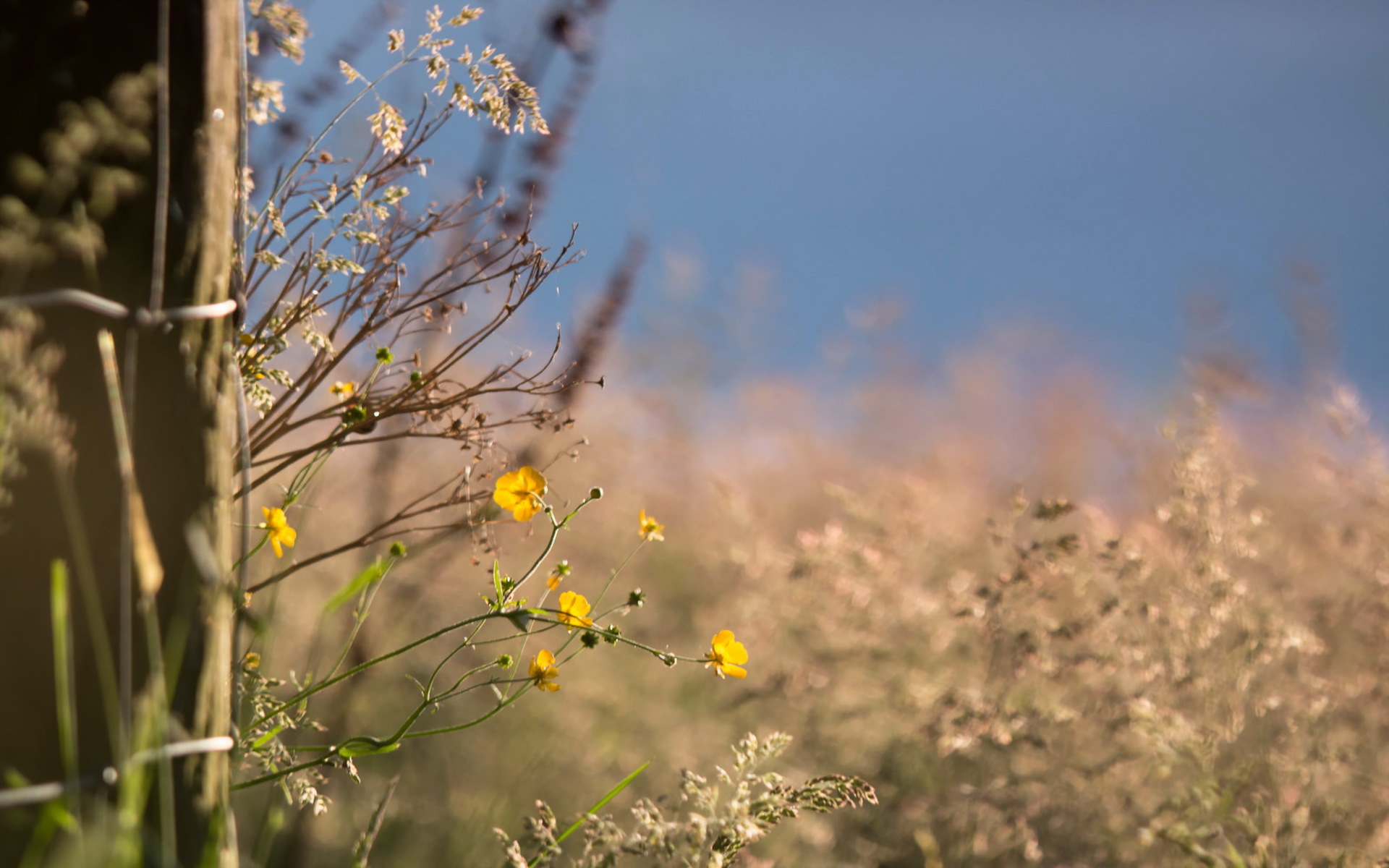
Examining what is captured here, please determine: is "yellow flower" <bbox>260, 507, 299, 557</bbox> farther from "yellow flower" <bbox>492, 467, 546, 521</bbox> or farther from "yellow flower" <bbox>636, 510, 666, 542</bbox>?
"yellow flower" <bbox>636, 510, 666, 542</bbox>

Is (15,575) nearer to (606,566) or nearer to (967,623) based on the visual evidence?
(967,623)

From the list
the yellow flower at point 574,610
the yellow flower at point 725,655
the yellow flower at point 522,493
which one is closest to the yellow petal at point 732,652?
the yellow flower at point 725,655

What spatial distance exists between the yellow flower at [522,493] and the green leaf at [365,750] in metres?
0.35

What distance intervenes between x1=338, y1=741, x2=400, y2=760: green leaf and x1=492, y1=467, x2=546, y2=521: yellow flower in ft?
1.14

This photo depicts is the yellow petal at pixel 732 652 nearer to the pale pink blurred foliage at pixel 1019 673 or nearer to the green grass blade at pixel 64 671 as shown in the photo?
the pale pink blurred foliage at pixel 1019 673

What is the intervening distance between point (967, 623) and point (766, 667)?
859 millimetres

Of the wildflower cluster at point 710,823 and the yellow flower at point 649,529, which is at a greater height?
the yellow flower at point 649,529

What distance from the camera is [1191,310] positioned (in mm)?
5316

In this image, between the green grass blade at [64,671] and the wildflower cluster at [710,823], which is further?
the wildflower cluster at [710,823]

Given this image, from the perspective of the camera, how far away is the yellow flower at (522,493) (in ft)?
4.53

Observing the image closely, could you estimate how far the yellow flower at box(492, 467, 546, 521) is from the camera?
4.53 feet

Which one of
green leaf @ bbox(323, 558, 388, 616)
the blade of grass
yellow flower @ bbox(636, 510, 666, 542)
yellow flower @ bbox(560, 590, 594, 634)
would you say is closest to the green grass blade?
green leaf @ bbox(323, 558, 388, 616)

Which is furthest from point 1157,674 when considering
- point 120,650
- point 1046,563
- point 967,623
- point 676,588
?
point 676,588

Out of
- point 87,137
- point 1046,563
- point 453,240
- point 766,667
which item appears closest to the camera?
point 87,137
